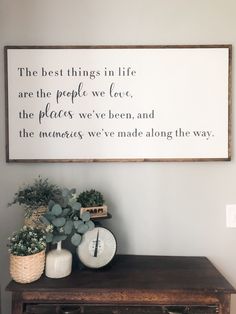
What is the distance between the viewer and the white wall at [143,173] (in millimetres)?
1529

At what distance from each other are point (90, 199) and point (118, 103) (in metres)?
0.50

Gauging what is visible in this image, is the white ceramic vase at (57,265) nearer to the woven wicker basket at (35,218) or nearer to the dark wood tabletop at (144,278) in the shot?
the dark wood tabletop at (144,278)

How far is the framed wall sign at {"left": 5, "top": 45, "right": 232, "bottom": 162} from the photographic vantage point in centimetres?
151

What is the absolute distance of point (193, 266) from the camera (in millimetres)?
1419

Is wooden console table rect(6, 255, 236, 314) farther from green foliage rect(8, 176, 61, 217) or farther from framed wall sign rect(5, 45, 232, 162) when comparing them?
framed wall sign rect(5, 45, 232, 162)

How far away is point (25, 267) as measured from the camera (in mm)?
1228

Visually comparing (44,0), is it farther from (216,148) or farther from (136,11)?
(216,148)

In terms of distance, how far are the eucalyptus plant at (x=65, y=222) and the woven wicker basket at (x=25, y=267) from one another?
0.10 meters

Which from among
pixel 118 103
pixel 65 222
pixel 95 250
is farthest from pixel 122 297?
pixel 118 103

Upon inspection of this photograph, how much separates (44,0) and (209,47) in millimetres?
866

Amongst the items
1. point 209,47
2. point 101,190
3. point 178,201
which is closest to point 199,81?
point 209,47

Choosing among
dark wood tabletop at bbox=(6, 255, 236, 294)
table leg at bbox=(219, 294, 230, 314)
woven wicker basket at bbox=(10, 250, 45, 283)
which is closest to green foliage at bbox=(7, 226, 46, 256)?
woven wicker basket at bbox=(10, 250, 45, 283)

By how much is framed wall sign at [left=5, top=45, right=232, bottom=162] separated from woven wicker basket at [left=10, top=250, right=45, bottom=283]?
495 mm

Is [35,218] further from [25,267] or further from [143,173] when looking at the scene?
[143,173]
